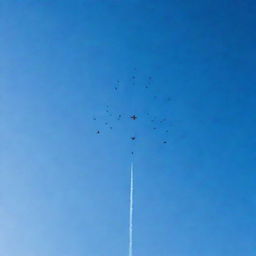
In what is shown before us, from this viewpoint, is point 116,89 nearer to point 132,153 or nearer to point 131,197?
point 132,153

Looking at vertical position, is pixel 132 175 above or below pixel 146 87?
below

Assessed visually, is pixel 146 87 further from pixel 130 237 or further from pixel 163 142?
pixel 130 237

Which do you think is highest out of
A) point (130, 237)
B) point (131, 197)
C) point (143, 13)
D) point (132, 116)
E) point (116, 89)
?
point (143, 13)

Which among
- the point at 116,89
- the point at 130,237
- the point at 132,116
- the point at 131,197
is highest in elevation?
the point at 116,89

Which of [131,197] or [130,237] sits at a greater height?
[131,197]

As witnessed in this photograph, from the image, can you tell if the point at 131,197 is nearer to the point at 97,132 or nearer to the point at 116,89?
the point at 97,132

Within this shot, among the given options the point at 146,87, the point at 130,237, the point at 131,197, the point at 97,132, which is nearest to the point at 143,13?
the point at 146,87

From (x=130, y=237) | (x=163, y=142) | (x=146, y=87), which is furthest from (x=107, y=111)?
(x=130, y=237)

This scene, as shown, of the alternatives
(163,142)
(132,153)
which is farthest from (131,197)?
(163,142)
